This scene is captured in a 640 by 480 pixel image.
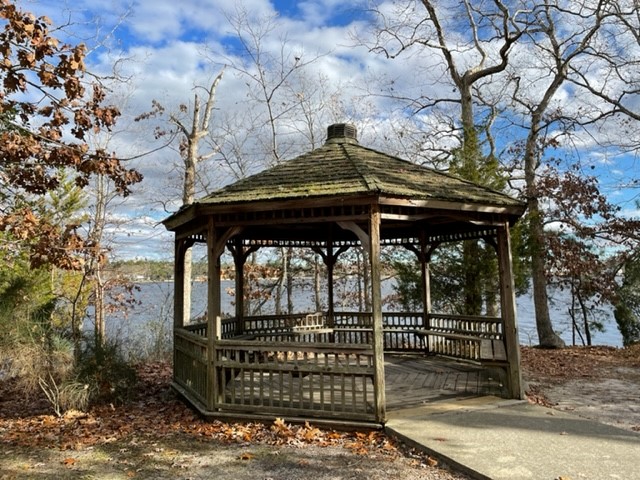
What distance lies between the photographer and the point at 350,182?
6277 millimetres

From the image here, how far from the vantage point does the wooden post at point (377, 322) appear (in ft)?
18.8

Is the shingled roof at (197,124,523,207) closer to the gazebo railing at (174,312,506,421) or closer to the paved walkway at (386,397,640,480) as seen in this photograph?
the gazebo railing at (174,312,506,421)

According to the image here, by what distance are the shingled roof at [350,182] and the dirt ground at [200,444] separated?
3010 millimetres

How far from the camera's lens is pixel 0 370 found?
1025cm

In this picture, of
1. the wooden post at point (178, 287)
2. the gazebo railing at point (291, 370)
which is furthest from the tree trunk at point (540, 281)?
the wooden post at point (178, 287)

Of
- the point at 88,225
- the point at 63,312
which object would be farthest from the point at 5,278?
the point at 88,225

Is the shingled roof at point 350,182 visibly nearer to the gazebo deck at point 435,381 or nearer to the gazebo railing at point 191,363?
the gazebo railing at point 191,363

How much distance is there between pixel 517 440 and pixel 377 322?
199cm

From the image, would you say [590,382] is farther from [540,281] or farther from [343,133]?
[343,133]

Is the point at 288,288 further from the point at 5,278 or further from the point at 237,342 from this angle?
the point at 237,342

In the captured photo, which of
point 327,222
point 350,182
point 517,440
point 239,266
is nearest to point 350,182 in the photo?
point 350,182

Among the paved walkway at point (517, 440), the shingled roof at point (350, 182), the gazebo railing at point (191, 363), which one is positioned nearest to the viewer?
the paved walkway at point (517, 440)

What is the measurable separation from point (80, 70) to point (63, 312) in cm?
1193

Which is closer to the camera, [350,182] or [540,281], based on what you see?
[350,182]
